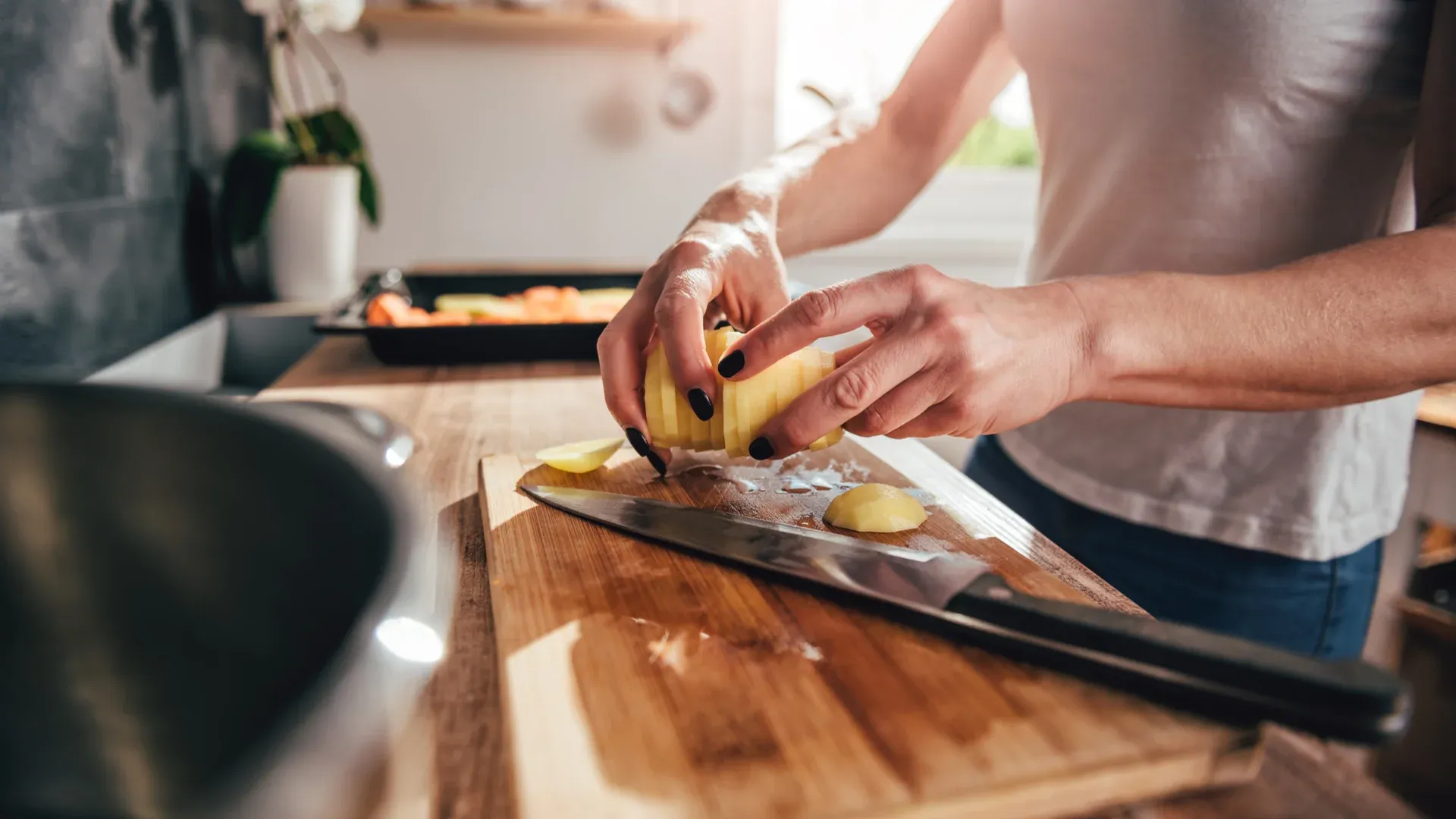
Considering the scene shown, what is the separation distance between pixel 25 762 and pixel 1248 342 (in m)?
0.74

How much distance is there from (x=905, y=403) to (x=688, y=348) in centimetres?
17

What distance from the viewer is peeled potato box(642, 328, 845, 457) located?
66 cm

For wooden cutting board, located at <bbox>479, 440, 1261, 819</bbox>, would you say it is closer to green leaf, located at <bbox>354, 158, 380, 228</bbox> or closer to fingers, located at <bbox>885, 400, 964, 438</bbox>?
fingers, located at <bbox>885, 400, 964, 438</bbox>

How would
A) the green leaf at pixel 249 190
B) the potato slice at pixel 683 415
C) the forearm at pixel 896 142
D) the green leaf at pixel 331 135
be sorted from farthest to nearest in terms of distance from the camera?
the green leaf at pixel 331 135 → the green leaf at pixel 249 190 → the forearm at pixel 896 142 → the potato slice at pixel 683 415

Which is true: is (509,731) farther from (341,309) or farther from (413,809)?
(341,309)

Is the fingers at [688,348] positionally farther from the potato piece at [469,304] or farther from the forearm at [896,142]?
the potato piece at [469,304]

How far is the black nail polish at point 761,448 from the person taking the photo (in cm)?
64

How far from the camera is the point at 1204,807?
0.39 meters

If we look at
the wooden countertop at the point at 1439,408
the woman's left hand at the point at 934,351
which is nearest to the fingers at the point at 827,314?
the woman's left hand at the point at 934,351

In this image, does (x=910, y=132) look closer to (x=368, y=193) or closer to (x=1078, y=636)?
(x=1078, y=636)

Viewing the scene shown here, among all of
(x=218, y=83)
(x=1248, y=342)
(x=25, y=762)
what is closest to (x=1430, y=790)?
(x=1248, y=342)

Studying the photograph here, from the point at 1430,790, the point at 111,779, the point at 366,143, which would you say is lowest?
the point at 1430,790

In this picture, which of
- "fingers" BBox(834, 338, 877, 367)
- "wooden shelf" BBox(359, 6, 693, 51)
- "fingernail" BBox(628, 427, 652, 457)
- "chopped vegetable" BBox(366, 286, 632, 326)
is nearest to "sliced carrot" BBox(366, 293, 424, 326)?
"chopped vegetable" BBox(366, 286, 632, 326)

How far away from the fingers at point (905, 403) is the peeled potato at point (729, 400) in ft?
0.23
